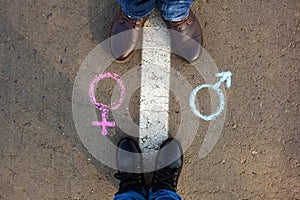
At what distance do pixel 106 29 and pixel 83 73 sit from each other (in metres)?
0.36

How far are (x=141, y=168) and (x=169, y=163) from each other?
204 millimetres

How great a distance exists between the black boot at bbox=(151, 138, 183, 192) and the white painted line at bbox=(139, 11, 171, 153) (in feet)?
0.21

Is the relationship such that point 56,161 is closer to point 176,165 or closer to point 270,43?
point 176,165

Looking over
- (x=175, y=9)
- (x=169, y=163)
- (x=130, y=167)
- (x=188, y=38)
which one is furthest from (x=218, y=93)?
(x=130, y=167)

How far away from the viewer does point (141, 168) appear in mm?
2615

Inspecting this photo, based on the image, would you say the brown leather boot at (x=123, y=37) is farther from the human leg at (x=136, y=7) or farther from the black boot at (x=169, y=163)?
the black boot at (x=169, y=163)

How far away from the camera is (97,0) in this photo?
2.65m

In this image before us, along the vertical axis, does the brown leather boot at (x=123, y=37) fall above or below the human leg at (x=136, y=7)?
below

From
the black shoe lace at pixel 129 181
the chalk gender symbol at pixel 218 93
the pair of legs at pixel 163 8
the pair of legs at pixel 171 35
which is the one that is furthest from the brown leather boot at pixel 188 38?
the black shoe lace at pixel 129 181

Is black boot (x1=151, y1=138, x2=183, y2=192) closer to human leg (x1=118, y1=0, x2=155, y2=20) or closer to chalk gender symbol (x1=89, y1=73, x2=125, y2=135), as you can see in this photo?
chalk gender symbol (x1=89, y1=73, x2=125, y2=135)

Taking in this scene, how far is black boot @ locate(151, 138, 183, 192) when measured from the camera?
2568mm

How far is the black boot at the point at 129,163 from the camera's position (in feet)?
8.41

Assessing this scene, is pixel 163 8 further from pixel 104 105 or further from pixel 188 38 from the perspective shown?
pixel 104 105

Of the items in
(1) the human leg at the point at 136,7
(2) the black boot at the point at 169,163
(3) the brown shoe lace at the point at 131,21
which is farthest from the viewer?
(2) the black boot at the point at 169,163
